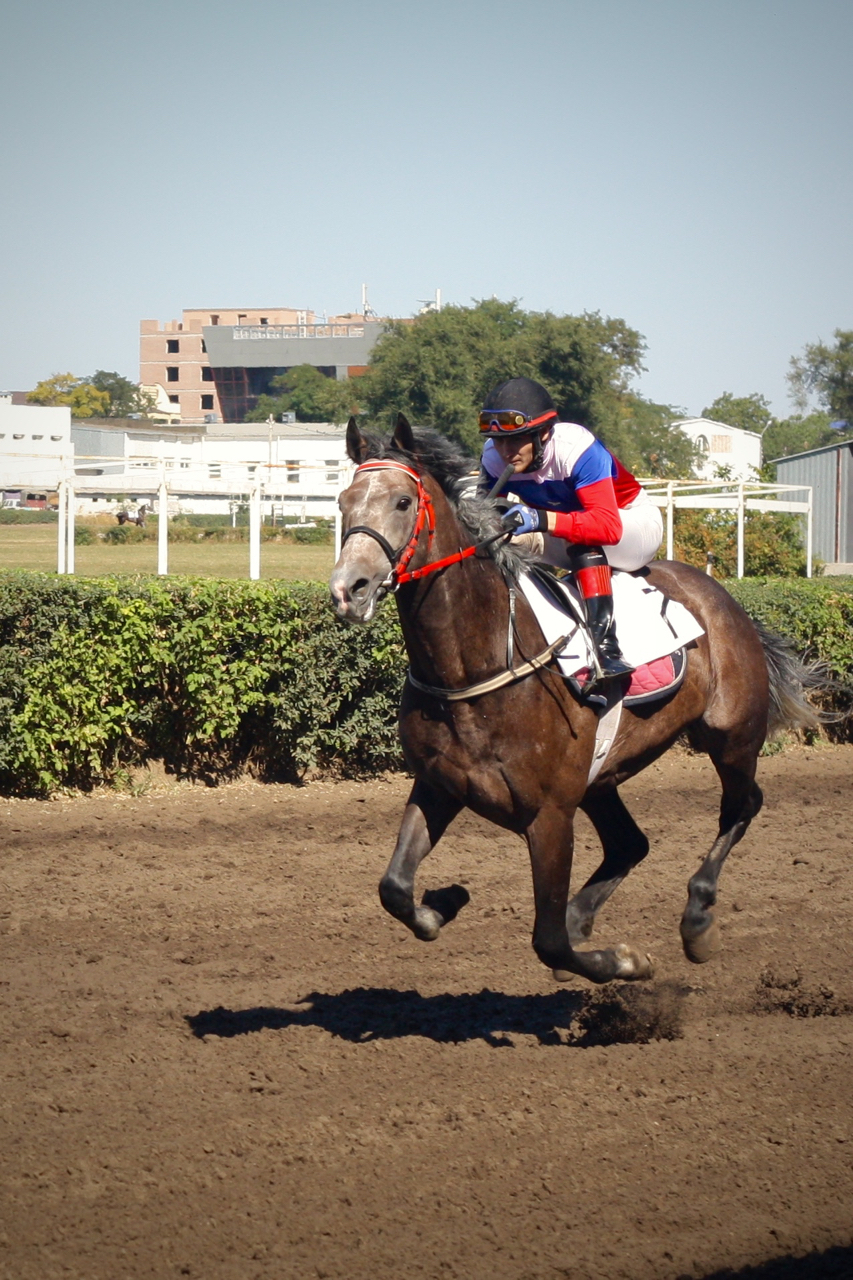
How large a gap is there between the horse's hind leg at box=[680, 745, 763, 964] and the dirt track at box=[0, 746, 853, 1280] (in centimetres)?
21

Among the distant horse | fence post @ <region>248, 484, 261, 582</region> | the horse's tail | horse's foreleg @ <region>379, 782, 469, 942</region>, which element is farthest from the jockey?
the distant horse

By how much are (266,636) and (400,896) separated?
15.2 feet

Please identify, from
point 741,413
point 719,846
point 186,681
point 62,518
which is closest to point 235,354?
point 741,413

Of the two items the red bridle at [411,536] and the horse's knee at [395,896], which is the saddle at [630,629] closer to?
the red bridle at [411,536]

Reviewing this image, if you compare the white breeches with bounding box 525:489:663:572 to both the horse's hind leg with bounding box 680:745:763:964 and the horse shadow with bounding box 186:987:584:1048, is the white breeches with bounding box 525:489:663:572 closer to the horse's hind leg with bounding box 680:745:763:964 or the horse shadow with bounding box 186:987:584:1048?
the horse's hind leg with bounding box 680:745:763:964

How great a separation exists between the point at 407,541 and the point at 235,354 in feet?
357

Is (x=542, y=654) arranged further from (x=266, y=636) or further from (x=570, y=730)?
(x=266, y=636)

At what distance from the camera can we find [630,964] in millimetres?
5035

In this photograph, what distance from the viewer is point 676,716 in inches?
220

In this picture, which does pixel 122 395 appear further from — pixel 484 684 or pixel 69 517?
pixel 484 684

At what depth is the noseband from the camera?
4.10 metres

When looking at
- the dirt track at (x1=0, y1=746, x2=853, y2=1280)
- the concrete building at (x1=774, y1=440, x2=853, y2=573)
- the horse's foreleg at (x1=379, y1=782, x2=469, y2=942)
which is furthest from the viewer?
the concrete building at (x1=774, y1=440, x2=853, y2=573)

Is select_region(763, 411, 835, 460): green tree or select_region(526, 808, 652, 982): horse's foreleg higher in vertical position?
select_region(763, 411, 835, 460): green tree

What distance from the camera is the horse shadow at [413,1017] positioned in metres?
4.98
